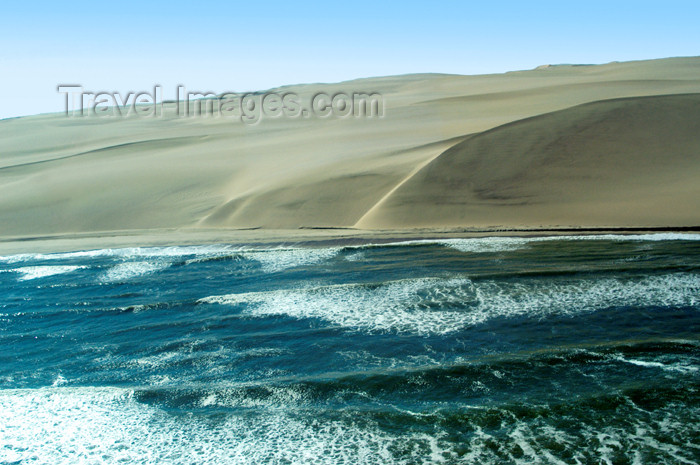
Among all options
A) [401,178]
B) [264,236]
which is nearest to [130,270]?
[264,236]

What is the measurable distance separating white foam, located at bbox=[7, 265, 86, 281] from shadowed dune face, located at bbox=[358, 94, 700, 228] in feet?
23.8

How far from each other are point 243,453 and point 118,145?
1254 inches

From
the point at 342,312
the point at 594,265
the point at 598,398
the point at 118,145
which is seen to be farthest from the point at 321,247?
the point at 118,145

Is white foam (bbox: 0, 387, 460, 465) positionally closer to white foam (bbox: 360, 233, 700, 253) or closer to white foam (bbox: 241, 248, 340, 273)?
white foam (bbox: 241, 248, 340, 273)

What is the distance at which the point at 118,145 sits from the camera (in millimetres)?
34625

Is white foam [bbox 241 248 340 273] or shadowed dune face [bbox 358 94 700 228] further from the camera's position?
shadowed dune face [bbox 358 94 700 228]

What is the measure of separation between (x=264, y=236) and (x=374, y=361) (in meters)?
9.32

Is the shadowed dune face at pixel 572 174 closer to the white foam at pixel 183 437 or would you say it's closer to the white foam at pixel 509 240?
the white foam at pixel 509 240

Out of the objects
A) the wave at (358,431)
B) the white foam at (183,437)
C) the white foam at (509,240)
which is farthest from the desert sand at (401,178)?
the white foam at (183,437)

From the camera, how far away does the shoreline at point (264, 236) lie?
13.9 m

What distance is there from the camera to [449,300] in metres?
9.81

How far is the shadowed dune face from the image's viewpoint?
1476 cm

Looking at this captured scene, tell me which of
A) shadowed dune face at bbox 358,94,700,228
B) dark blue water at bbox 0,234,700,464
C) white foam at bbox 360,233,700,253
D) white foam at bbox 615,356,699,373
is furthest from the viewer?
shadowed dune face at bbox 358,94,700,228

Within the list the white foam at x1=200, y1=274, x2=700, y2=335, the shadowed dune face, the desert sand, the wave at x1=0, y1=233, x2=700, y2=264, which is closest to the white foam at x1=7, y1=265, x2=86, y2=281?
the wave at x1=0, y1=233, x2=700, y2=264
